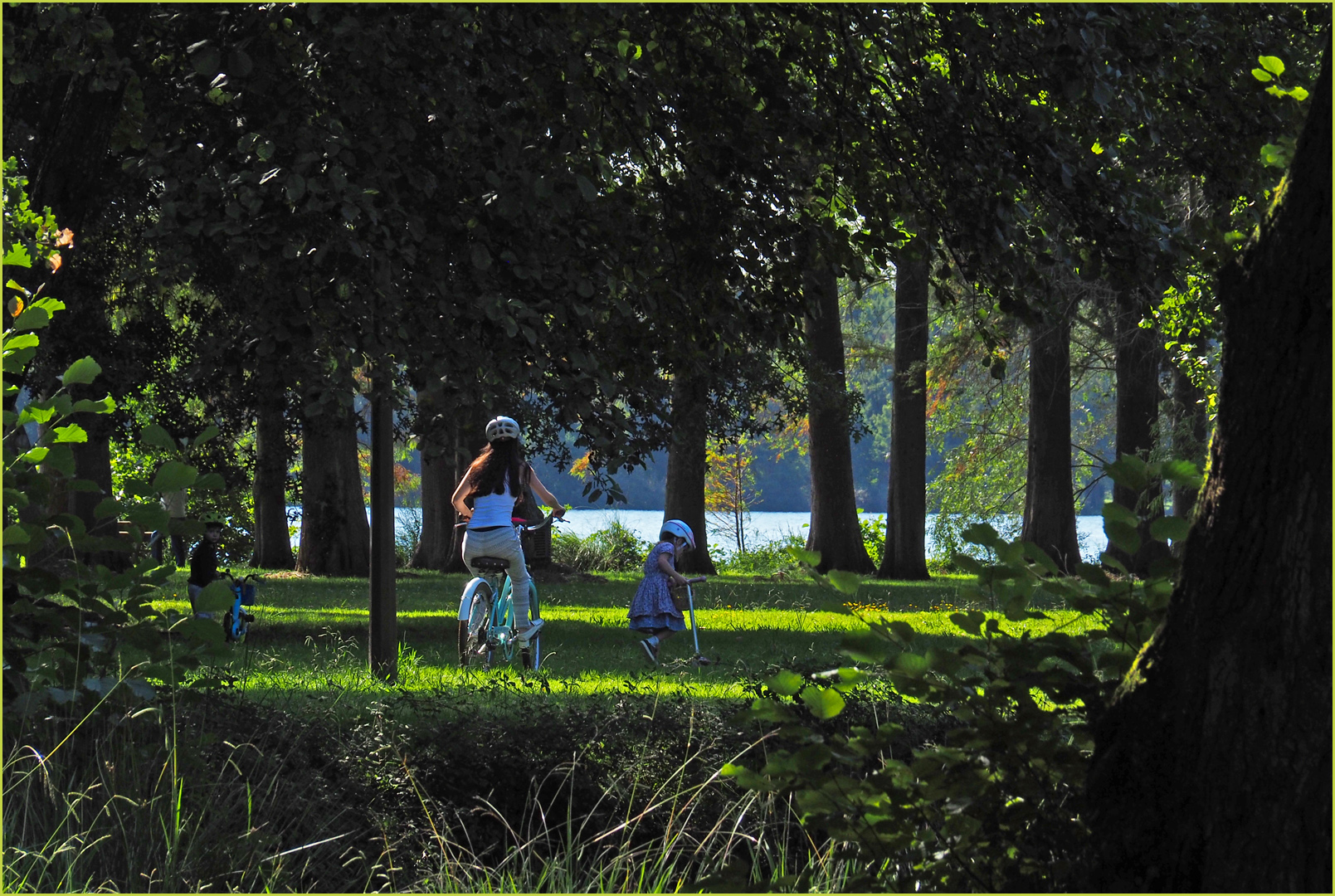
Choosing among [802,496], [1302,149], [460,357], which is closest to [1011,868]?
[1302,149]

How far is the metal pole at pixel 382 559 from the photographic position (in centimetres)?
762

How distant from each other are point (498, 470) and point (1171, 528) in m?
6.32

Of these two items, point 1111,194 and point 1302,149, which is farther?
point 1111,194

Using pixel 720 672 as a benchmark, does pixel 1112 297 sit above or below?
above

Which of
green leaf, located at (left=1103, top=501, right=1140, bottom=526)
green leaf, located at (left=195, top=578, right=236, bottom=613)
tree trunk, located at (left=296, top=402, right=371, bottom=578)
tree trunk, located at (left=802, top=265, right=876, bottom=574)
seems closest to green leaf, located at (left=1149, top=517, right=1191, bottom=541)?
green leaf, located at (left=1103, top=501, right=1140, bottom=526)

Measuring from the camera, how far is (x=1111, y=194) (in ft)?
21.4

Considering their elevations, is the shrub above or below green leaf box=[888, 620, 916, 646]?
below

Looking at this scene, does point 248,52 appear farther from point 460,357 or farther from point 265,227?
point 460,357

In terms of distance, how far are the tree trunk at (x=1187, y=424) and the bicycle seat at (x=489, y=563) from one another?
1049 cm

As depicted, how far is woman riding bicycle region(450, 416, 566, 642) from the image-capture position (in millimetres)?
8648

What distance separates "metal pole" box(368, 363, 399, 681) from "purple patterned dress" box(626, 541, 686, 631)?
248 cm

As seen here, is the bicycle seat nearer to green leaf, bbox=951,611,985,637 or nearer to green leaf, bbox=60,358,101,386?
green leaf, bbox=60,358,101,386

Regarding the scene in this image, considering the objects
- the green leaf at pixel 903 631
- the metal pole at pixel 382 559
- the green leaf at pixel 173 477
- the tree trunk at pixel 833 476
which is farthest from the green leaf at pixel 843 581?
the tree trunk at pixel 833 476

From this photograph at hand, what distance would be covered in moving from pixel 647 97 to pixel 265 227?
2319mm
